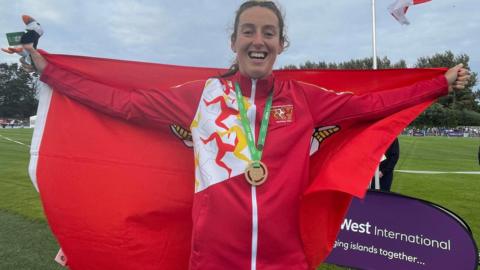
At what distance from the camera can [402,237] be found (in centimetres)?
427

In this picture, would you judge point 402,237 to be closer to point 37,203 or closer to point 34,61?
point 34,61

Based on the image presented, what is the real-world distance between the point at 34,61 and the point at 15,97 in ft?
285

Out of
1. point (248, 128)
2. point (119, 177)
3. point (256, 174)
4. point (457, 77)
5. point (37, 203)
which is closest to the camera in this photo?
point (256, 174)

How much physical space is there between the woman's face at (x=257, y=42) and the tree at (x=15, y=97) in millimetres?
84293

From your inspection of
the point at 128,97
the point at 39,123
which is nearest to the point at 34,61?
the point at 39,123

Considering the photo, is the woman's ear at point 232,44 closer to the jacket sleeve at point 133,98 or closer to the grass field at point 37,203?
the jacket sleeve at point 133,98

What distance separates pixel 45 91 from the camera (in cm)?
294

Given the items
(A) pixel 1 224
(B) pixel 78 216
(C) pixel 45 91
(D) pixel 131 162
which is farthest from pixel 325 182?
(A) pixel 1 224

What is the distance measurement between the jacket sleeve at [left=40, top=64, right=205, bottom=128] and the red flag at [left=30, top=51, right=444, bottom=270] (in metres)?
0.16

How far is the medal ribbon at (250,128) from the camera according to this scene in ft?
7.29

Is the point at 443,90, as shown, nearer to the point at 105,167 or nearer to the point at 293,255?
the point at 293,255

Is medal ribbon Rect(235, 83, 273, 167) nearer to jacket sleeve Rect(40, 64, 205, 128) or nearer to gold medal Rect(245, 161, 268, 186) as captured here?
gold medal Rect(245, 161, 268, 186)

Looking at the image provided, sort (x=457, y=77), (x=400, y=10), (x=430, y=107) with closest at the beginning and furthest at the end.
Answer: (x=457, y=77) < (x=400, y=10) < (x=430, y=107)

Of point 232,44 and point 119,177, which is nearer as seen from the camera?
point 232,44
